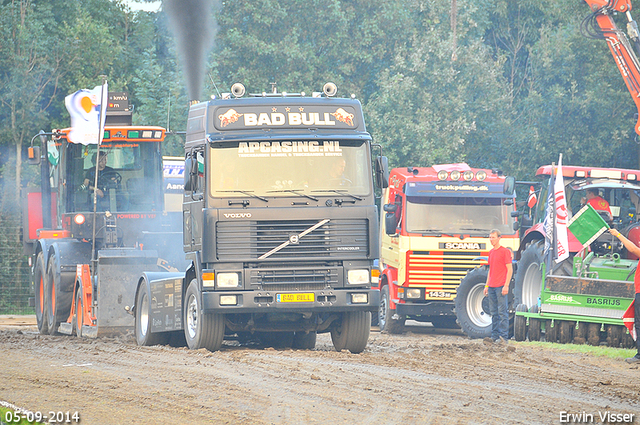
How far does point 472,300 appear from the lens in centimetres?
1948

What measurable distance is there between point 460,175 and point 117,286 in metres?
7.67

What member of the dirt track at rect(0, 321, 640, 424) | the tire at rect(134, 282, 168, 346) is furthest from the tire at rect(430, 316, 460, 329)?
the tire at rect(134, 282, 168, 346)

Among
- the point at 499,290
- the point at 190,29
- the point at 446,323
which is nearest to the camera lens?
the point at 499,290

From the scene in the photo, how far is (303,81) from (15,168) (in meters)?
11.4

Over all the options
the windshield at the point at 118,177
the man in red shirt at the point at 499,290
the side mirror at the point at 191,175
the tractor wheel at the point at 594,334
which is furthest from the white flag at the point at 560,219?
the windshield at the point at 118,177

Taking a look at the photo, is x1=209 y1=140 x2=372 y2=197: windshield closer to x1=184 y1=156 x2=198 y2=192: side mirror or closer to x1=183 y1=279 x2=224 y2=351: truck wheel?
x1=184 y1=156 x2=198 y2=192: side mirror

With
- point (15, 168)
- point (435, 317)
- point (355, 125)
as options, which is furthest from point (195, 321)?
point (15, 168)

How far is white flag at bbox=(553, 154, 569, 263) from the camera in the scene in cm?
1634

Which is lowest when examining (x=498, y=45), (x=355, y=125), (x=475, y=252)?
(x=475, y=252)

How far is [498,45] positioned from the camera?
151 feet

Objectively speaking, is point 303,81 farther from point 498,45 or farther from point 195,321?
point 195,321

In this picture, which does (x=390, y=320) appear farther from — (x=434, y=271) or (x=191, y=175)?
(x=191, y=175)

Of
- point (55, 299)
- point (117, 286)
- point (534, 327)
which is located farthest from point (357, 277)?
Answer: point (55, 299)

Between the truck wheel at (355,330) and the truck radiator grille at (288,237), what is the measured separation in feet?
4.14
